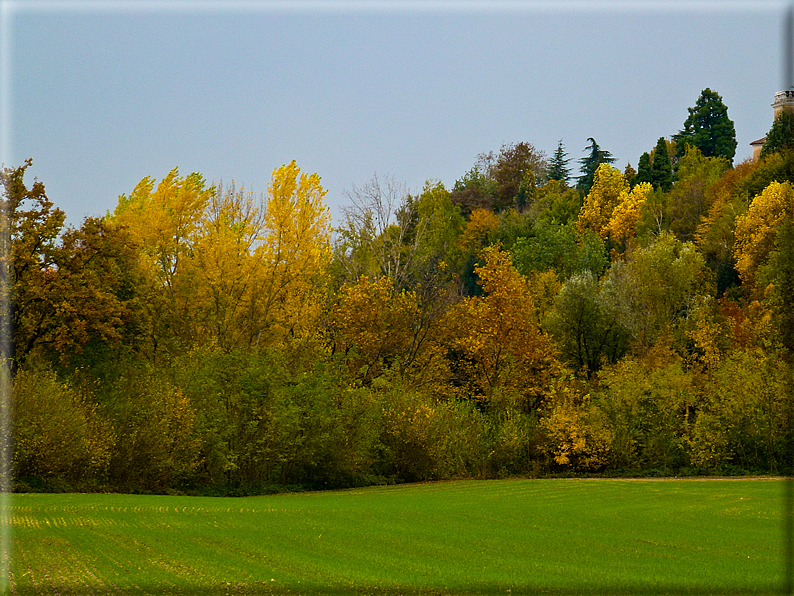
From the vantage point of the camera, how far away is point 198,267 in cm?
A: 4722

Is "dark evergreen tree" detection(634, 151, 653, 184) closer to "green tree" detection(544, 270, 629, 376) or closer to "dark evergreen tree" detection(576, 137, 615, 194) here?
"dark evergreen tree" detection(576, 137, 615, 194)

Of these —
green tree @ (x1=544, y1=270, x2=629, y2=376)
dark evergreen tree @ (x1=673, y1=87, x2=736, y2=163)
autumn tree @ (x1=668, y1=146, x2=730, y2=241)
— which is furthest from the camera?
dark evergreen tree @ (x1=673, y1=87, x2=736, y2=163)

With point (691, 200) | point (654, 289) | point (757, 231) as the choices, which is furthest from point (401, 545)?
point (691, 200)

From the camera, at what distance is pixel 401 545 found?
62.4ft

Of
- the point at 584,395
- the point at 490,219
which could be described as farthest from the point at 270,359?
the point at 490,219

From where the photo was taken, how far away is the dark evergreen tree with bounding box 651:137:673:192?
85.2 metres

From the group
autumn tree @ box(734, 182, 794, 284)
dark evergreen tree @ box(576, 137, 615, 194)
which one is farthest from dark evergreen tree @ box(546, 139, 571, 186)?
autumn tree @ box(734, 182, 794, 284)

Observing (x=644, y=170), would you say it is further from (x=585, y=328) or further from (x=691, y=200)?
(x=585, y=328)

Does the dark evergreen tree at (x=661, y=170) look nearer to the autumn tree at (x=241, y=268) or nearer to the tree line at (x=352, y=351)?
the tree line at (x=352, y=351)

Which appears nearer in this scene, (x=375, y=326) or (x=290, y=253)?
(x=290, y=253)

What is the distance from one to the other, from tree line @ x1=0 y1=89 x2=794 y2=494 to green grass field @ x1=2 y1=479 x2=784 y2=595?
6.52m

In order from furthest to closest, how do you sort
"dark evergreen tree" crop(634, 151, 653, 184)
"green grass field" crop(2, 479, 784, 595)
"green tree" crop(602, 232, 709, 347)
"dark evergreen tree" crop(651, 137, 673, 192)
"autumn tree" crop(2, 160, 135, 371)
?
"dark evergreen tree" crop(634, 151, 653, 184), "dark evergreen tree" crop(651, 137, 673, 192), "green tree" crop(602, 232, 709, 347), "autumn tree" crop(2, 160, 135, 371), "green grass field" crop(2, 479, 784, 595)

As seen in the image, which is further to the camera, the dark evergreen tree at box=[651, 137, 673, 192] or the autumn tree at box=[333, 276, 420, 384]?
the dark evergreen tree at box=[651, 137, 673, 192]

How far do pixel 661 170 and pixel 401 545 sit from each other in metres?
73.9
